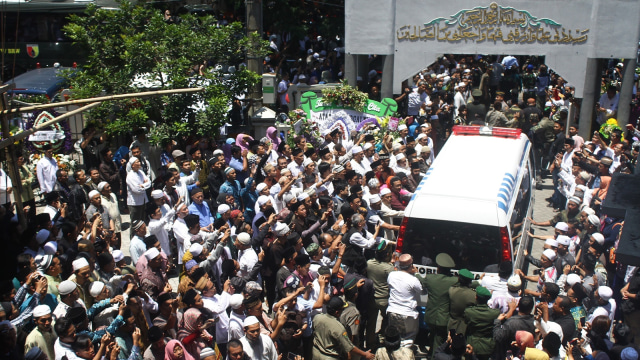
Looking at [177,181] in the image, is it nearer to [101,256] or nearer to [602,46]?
[101,256]

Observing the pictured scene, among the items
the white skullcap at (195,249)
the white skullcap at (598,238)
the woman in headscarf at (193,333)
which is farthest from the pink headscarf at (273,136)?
the woman in headscarf at (193,333)

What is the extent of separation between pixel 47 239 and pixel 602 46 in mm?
12351

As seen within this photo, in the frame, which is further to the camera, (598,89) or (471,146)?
(598,89)

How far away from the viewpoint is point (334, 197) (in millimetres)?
9977

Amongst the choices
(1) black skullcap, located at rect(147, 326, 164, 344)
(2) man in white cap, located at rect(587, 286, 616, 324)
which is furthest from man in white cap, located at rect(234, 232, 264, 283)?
(2) man in white cap, located at rect(587, 286, 616, 324)

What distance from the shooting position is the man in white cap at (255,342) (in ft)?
19.6

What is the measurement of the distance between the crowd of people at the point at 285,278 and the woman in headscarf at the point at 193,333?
0.02 metres

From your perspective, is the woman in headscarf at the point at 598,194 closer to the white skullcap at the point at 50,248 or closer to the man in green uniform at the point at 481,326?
the man in green uniform at the point at 481,326

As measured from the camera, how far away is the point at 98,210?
9.22 m

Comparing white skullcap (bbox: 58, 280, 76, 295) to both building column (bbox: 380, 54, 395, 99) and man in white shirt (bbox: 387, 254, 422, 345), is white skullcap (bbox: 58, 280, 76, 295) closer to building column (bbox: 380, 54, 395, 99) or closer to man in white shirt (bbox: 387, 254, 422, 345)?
man in white shirt (bbox: 387, 254, 422, 345)

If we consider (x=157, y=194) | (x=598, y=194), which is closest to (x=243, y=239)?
(x=157, y=194)

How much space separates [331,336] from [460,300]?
1681 mm

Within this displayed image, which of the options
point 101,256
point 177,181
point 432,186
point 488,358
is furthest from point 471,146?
point 101,256

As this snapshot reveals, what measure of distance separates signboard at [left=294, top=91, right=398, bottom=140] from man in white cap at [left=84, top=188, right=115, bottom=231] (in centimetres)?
603
